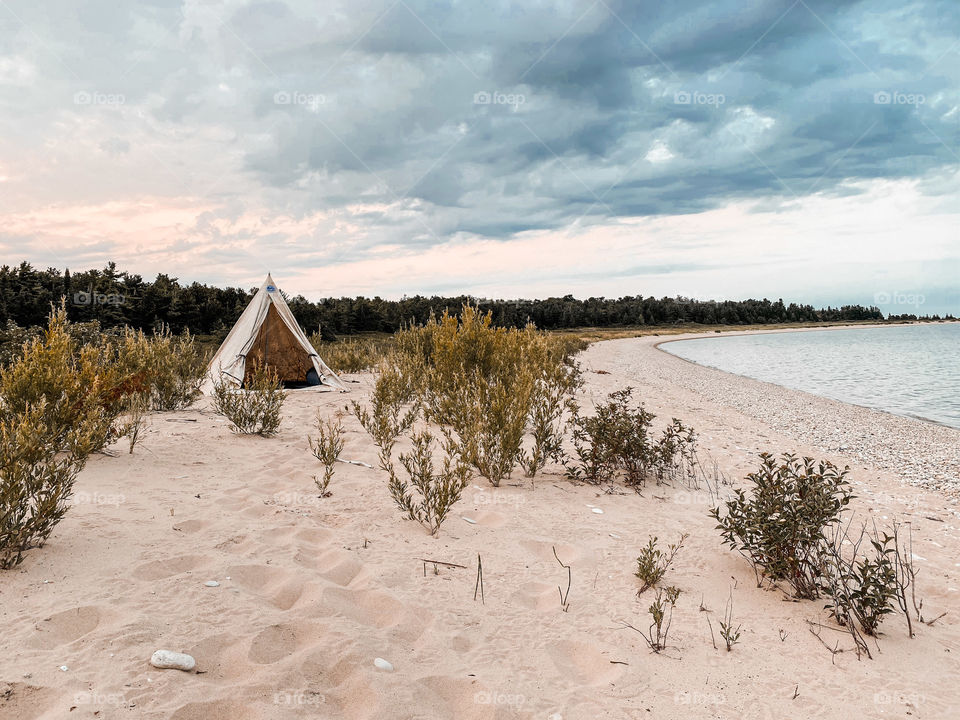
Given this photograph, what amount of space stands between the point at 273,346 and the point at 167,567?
11.4m

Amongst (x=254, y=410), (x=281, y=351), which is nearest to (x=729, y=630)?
(x=254, y=410)

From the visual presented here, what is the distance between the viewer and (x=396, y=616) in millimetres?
3361

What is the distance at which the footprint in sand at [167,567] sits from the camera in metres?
3.44

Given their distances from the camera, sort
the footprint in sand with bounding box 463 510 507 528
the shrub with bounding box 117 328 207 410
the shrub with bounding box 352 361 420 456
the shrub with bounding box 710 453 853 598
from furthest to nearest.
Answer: the shrub with bounding box 117 328 207 410
the shrub with bounding box 352 361 420 456
the footprint in sand with bounding box 463 510 507 528
the shrub with bounding box 710 453 853 598

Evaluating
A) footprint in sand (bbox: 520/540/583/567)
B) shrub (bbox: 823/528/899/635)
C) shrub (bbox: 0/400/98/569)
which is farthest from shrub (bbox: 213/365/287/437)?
shrub (bbox: 823/528/899/635)

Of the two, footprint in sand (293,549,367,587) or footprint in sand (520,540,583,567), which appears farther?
footprint in sand (520,540,583,567)

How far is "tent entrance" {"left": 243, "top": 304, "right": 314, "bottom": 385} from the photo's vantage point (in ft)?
46.5

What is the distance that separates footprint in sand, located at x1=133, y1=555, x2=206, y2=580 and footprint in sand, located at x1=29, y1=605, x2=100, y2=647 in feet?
1.47

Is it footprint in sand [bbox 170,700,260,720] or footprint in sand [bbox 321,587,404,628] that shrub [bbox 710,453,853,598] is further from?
footprint in sand [bbox 170,700,260,720]

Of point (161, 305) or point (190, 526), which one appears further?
point (161, 305)

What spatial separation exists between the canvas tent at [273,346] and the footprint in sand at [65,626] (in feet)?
34.8

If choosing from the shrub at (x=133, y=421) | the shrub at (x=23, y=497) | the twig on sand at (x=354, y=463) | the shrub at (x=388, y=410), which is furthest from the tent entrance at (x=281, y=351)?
the shrub at (x=23, y=497)

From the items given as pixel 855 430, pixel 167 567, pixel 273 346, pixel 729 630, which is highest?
pixel 273 346

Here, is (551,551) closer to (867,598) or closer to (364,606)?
(364,606)
